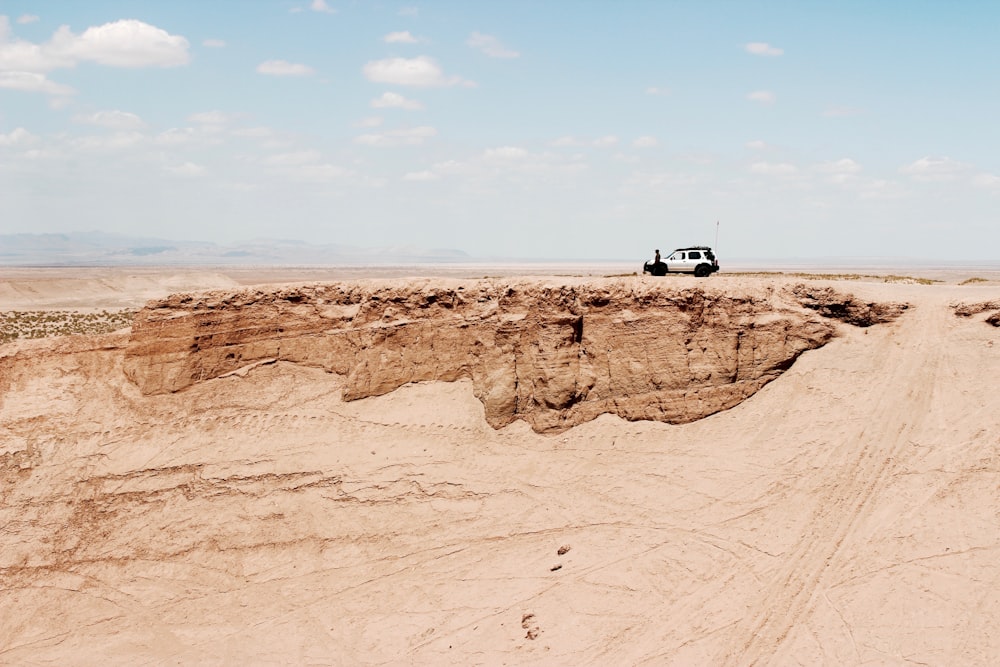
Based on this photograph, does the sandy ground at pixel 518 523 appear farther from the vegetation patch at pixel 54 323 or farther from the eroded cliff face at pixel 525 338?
the vegetation patch at pixel 54 323

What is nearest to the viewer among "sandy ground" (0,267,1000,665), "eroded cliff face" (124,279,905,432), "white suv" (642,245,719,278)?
"sandy ground" (0,267,1000,665)

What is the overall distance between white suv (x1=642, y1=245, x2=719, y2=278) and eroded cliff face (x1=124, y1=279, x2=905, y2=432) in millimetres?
6913

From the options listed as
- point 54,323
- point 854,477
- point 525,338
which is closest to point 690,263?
point 525,338

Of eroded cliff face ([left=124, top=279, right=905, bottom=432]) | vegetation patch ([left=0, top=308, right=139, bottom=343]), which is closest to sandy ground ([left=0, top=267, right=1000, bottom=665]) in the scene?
eroded cliff face ([left=124, top=279, right=905, bottom=432])

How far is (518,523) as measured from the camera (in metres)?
16.2

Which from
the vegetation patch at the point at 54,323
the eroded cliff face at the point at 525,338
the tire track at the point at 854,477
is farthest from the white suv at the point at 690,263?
the vegetation patch at the point at 54,323

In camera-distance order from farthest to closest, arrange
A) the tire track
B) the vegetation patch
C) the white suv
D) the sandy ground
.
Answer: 1. the vegetation patch
2. the white suv
3. the sandy ground
4. the tire track

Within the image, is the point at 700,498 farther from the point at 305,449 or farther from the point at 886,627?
the point at 305,449

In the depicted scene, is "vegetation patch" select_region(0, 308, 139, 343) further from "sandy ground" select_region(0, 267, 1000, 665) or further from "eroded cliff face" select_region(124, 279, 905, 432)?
"sandy ground" select_region(0, 267, 1000, 665)

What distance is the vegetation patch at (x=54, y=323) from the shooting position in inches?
1657

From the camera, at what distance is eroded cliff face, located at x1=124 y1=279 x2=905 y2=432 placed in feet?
57.7

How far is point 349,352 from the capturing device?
2145 centimetres

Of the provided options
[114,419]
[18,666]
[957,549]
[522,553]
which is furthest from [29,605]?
[957,549]

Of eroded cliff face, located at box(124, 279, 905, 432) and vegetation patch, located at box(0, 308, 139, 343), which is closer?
eroded cliff face, located at box(124, 279, 905, 432)
